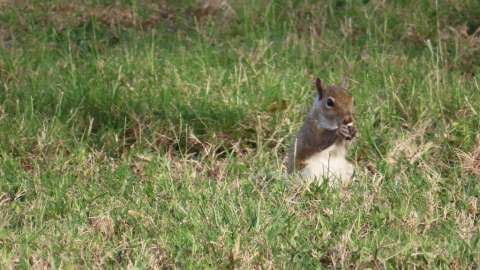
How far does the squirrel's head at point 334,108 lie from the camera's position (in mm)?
6184

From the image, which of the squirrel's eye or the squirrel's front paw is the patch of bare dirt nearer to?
the squirrel's front paw

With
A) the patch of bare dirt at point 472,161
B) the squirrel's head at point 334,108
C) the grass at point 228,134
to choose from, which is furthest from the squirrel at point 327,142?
the patch of bare dirt at point 472,161

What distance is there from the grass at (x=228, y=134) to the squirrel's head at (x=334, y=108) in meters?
0.30

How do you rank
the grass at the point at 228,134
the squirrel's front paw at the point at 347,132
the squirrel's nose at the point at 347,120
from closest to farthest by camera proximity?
1. the grass at the point at 228,134
2. the squirrel's front paw at the point at 347,132
3. the squirrel's nose at the point at 347,120

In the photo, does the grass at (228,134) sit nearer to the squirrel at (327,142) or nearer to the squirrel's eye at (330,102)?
the squirrel at (327,142)

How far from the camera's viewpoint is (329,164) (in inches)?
242

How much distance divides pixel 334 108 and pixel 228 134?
984mm

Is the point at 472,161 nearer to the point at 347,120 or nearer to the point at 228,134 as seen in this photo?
the point at 347,120

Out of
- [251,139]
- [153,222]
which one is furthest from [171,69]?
[153,222]

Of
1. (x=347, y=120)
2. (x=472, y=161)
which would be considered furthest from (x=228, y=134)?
(x=472, y=161)

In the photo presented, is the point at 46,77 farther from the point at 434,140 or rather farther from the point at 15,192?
the point at 434,140

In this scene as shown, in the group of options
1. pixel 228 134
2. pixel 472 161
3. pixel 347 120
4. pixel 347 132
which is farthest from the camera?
pixel 228 134

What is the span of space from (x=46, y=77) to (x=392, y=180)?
8.64 feet

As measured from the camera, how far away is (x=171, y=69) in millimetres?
7578
